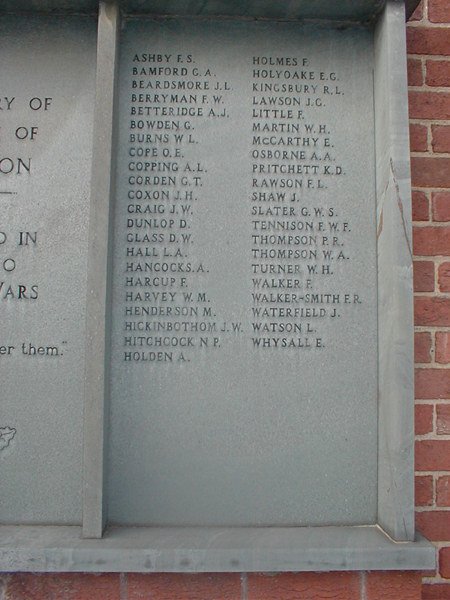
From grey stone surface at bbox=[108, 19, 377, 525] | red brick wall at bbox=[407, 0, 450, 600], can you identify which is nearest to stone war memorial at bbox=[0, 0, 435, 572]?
grey stone surface at bbox=[108, 19, 377, 525]

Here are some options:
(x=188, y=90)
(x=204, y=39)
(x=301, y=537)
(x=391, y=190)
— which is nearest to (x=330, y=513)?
(x=301, y=537)

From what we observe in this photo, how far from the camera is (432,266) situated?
2.12 meters

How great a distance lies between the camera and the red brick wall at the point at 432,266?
2.06 metres

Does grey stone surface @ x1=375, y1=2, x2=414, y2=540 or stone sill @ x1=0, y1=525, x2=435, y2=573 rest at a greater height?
grey stone surface @ x1=375, y1=2, x2=414, y2=540

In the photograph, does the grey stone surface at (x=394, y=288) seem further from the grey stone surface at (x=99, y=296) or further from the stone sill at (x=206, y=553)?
the grey stone surface at (x=99, y=296)

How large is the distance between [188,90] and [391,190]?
0.80m

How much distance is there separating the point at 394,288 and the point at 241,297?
52 centimetres

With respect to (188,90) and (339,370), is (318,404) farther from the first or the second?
(188,90)

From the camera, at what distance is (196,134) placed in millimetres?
2062

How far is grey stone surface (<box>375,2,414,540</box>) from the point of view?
185 centimetres

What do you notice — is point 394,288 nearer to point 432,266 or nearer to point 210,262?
point 432,266

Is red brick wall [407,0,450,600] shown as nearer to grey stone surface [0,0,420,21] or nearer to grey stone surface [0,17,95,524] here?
grey stone surface [0,0,420,21]

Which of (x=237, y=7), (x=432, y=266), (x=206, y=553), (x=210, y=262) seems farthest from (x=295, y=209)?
(x=206, y=553)

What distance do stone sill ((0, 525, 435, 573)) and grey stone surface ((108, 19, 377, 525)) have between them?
0.45 ft
